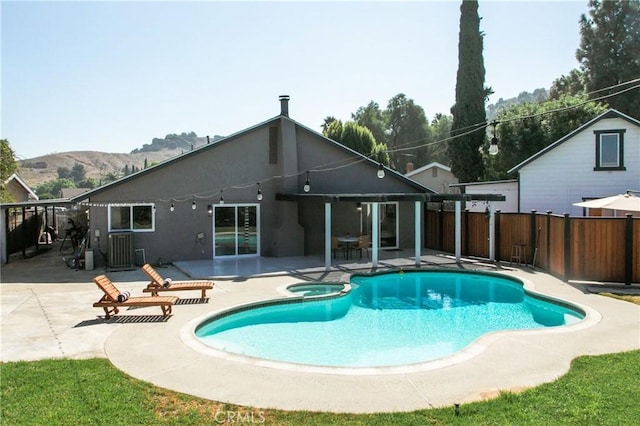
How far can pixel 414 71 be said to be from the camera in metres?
23.7

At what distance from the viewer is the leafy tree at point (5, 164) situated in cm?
2756

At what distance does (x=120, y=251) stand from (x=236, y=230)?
4.60 m

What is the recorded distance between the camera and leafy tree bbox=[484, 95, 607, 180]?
28.7m

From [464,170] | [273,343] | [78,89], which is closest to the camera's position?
[273,343]

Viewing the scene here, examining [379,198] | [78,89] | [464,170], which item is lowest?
[379,198]

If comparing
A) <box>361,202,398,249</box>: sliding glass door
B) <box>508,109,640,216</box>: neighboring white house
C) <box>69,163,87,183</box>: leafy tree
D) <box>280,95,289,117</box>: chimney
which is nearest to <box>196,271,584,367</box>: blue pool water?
<box>361,202,398,249</box>: sliding glass door

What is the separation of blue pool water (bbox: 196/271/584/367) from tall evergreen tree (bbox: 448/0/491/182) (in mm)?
18028

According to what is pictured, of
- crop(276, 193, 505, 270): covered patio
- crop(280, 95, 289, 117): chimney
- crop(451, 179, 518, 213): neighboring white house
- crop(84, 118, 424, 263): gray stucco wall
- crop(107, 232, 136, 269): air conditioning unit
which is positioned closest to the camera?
crop(276, 193, 505, 270): covered patio

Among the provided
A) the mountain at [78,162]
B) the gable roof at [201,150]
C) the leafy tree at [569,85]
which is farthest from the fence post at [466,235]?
the mountain at [78,162]

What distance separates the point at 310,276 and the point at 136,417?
9978mm

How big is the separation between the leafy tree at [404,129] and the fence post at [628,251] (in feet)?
149

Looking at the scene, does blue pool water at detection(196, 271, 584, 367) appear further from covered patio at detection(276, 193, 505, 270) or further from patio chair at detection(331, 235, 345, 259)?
patio chair at detection(331, 235, 345, 259)

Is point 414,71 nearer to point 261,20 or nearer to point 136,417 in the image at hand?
point 261,20

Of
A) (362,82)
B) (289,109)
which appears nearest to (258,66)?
(289,109)
